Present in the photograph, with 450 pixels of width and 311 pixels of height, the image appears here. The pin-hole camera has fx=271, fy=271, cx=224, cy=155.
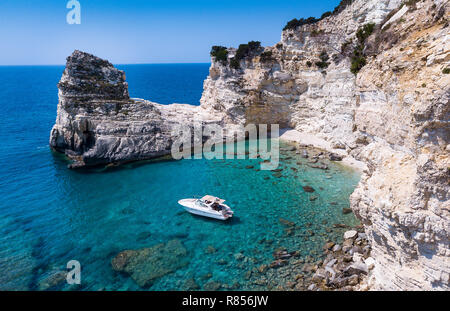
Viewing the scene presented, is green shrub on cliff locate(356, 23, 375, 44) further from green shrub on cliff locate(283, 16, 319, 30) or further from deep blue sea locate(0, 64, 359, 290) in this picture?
deep blue sea locate(0, 64, 359, 290)

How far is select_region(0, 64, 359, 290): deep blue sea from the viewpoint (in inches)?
714

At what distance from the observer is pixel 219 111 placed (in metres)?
47.2

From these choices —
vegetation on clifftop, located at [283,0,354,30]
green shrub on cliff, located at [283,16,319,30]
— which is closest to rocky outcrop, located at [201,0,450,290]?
vegetation on clifftop, located at [283,0,354,30]

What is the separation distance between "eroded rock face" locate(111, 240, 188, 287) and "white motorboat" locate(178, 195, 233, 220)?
163 inches

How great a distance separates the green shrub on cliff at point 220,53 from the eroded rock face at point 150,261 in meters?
35.6

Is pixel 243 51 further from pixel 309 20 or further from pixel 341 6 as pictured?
pixel 341 6

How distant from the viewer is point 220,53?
4756 cm

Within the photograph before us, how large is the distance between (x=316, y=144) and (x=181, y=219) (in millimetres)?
24160

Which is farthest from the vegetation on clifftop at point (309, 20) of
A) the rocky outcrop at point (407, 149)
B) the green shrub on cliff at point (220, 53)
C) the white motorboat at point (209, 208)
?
the white motorboat at point (209, 208)

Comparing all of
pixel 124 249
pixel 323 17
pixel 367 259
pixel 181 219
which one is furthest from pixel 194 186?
pixel 323 17

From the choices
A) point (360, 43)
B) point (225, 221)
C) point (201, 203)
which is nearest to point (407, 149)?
point (225, 221)

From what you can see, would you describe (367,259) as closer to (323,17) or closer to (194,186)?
(194,186)

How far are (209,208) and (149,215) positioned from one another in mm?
5507

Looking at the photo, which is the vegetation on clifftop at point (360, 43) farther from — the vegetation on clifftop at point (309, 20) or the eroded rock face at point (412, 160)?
the eroded rock face at point (412, 160)
